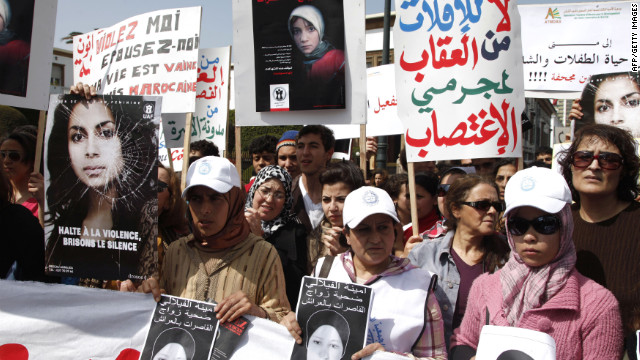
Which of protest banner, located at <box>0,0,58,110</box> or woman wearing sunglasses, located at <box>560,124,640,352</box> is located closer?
woman wearing sunglasses, located at <box>560,124,640,352</box>

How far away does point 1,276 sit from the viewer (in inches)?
108

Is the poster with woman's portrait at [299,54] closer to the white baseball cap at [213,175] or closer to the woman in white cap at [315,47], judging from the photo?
the woman in white cap at [315,47]

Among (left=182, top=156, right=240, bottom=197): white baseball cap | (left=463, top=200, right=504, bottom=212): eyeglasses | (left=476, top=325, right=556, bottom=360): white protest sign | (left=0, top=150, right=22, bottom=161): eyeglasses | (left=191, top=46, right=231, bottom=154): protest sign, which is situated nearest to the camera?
(left=476, top=325, right=556, bottom=360): white protest sign

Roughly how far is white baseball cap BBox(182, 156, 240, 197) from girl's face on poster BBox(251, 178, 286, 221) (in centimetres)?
73

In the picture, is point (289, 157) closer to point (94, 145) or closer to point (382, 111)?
point (382, 111)

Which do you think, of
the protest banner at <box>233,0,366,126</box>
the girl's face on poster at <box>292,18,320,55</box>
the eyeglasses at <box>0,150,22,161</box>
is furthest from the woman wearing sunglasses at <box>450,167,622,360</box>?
the eyeglasses at <box>0,150,22,161</box>

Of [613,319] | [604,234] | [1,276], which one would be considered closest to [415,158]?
[604,234]

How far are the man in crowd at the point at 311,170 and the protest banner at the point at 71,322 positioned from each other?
1.38m

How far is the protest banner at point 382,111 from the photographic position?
19.6ft

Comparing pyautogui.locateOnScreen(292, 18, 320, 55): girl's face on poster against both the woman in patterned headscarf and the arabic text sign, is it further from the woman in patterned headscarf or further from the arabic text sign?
the arabic text sign

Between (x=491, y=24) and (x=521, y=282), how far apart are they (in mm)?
2044

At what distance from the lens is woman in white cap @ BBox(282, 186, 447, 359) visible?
217 cm

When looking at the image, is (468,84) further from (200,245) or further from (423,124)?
(200,245)

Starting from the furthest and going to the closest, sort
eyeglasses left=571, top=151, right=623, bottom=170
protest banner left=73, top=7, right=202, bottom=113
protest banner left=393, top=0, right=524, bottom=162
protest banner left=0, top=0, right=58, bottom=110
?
1. protest banner left=73, top=7, right=202, bottom=113
2. protest banner left=393, top=0, right=524, bottom=162
3. protest banner left=0, top=0, right=58, bottom=110
4. eyeglasses left=571, top=151, right=623, bottom=170
